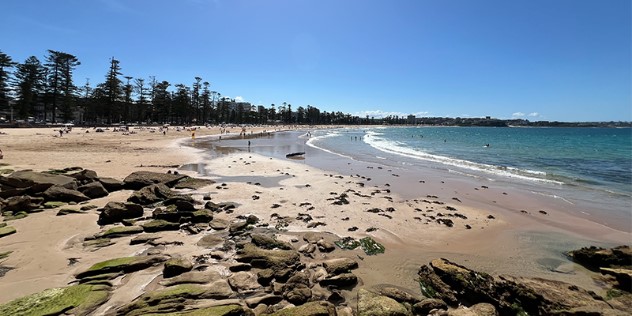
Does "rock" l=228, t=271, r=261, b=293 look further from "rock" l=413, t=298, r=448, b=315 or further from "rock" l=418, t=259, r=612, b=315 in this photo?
"rock" l=418, t=259, r=612, b=315

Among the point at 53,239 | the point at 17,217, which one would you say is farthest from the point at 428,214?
the point at 17,217

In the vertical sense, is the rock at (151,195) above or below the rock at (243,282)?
above

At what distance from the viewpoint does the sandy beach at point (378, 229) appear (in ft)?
21.3

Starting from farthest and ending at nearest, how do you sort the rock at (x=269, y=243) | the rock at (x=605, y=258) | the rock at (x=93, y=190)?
the rock at (x=93, y=190), the rock at (x=269, y=243), the rock at (x=605, y=258)

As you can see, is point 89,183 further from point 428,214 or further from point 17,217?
point 428,214

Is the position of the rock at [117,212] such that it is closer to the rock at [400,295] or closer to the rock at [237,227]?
the rock at [237,227]

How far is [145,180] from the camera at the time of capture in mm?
13906

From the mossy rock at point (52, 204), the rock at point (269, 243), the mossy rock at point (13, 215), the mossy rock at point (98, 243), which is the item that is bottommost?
the mossy rock at point (98, 243)

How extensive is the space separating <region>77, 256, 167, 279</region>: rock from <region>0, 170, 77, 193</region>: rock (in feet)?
24.6

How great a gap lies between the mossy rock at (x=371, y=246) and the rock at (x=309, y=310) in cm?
305

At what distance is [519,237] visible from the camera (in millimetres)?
9328

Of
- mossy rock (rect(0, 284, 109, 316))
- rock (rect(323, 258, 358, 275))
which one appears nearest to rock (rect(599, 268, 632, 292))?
rock (rect(323, 258, 358, 275))

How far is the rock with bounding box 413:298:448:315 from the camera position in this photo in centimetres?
519

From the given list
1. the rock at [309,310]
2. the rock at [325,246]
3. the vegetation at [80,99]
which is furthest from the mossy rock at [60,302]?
the vegetation at [80,99]
